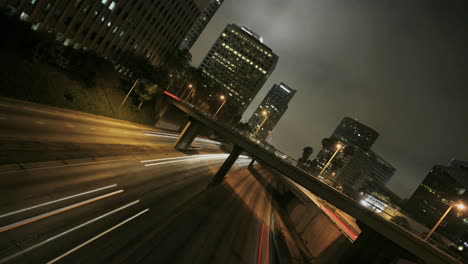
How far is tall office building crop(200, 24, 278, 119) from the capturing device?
187 metres

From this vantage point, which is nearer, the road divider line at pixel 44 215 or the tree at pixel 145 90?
the road divider line at pixel 44 215

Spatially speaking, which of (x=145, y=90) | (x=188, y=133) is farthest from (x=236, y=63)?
(x=188, y=133)

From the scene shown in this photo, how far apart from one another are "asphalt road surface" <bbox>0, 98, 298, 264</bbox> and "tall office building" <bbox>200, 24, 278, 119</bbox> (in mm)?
156262

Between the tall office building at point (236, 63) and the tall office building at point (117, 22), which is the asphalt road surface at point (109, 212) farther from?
the tall office building at point (236, 63)

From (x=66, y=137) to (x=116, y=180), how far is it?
391 inches

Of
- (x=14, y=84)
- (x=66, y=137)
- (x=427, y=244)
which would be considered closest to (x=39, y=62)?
(x=14, y=84)

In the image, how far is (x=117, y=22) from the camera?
68312mm

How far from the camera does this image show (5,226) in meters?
12.2

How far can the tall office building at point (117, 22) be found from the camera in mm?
51188

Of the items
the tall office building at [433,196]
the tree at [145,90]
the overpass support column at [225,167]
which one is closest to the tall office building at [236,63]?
the tree at [145,90]

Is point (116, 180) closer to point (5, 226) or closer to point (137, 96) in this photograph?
point (5, 226)

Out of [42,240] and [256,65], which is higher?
[256,65]

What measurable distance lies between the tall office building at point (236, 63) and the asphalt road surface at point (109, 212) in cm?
15626

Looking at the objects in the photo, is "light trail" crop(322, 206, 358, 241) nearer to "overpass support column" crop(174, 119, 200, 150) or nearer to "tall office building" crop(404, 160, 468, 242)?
"overpass support column" crop(174, 119, 200, 150)
